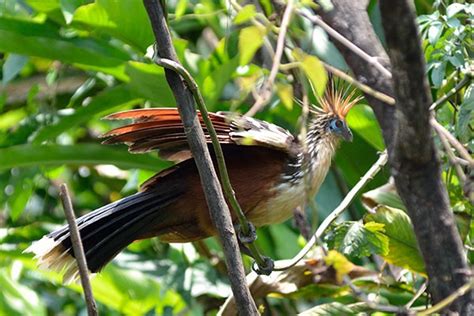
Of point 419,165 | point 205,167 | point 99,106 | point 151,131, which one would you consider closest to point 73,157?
point 99,106

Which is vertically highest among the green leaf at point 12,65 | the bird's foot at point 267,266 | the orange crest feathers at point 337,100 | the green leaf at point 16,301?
the orange crest feathers at point 337,100

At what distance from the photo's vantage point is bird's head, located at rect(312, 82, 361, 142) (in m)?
3.14

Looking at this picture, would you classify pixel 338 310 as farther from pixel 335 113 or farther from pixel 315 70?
pixel 315 70

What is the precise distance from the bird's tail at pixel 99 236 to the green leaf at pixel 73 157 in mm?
1214

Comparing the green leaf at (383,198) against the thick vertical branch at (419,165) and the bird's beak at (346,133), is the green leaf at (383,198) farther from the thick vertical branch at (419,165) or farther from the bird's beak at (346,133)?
the thick vertical branch at (419,165)

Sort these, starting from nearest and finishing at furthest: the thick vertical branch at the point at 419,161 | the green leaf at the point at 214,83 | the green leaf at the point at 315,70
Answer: the thick vertical branch at the point at 419,161 → the green leaf at the point at 315,70 → the green leaf at the point at 214,83

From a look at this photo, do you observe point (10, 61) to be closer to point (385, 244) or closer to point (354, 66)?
point (354, 66)

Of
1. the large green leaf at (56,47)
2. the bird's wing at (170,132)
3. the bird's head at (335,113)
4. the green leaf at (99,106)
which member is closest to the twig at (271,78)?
the bird's wing at (170,132)

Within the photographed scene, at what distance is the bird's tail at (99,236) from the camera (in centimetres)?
278

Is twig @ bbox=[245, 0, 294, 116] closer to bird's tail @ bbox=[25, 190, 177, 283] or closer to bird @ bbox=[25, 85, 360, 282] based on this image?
bird @ bbox=[25, 85, 360, 282]

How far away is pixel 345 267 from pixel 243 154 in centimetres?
52

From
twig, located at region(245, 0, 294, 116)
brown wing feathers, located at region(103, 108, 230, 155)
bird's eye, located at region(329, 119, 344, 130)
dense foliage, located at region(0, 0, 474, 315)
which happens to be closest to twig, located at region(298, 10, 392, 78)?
twig, located at region(245, 0, 294, 116)

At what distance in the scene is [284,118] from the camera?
13.3 ft

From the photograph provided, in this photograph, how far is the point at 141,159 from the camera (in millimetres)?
4188
